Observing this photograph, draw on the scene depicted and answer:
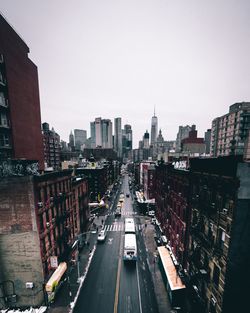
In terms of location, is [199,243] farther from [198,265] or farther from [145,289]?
[145,289]

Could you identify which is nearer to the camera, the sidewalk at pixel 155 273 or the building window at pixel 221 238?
the building window at pixel 221 238

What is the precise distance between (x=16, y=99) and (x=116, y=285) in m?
40.2

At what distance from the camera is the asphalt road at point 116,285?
2256 cm

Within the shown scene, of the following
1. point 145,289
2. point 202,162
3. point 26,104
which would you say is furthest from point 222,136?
point 26,104

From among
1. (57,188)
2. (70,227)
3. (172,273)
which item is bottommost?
(172,273)

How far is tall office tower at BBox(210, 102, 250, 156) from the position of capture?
6606cm

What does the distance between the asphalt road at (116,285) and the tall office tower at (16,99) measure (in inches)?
1103

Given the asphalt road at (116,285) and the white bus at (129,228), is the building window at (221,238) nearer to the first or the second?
the asphalt road at (116,285)

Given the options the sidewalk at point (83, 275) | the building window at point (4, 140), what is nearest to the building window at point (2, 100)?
the building window at point (4, 140)

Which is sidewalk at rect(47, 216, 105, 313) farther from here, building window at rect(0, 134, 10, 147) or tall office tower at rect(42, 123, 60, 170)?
tall office tower at rect(42, 123, 60, 170)

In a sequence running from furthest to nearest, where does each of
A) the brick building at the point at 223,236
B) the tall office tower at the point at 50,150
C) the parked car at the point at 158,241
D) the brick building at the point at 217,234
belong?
the tall office tower at the point at 50,150 → the parked car at the point at 158,241 → the brick building at the point at 217,234 → the brick building at the point at 223,236

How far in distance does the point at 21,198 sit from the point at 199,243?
2558 centimetres

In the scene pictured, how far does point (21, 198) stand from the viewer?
21.0m

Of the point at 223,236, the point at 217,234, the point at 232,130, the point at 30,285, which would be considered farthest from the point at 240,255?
the point at 232,130
